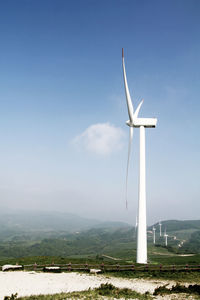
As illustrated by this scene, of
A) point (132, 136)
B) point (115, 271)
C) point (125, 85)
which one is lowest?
point (115, 271)

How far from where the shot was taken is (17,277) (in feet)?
95.0

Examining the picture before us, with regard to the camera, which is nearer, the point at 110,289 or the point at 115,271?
the point at 110,289

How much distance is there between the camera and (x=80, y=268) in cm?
3459

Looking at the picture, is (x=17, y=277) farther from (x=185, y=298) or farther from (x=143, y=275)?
(x=185, y=298)

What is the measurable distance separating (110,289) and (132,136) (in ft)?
96.1

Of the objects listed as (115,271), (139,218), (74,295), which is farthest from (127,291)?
(139,218)

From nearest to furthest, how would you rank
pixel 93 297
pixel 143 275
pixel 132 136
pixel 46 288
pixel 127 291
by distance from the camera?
pixel 93 297, pixel 127 291, pixel 46 288, pixel 143 275, pixel 132 136

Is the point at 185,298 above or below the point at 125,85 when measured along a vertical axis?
below

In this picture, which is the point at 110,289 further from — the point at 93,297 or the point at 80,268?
the point at 80,268

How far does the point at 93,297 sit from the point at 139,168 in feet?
86.9

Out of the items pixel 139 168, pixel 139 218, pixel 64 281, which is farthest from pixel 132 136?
pixel 64 281

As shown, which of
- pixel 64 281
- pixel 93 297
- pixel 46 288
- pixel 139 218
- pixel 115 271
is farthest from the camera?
pixel 139 218

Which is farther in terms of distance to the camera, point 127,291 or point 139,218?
point 139,218

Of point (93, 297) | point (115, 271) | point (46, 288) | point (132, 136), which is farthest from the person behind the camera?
point (132, 136)
